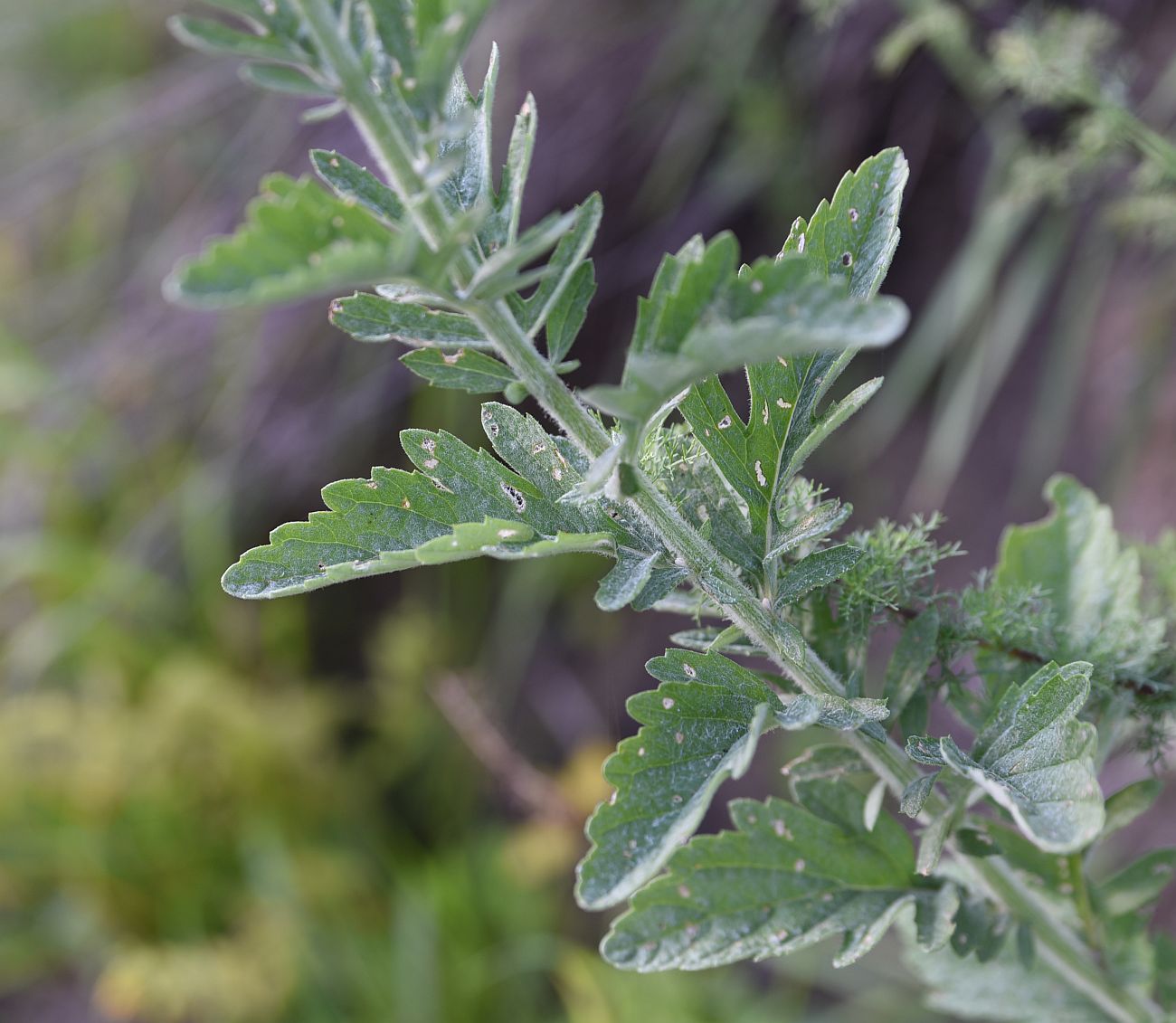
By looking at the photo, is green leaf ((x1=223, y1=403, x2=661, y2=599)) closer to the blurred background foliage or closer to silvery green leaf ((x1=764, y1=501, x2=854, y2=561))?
silvery green leaf ((x1=764, y1=501, x2=854, y2=561))

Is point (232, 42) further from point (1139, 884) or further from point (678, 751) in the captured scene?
point (1139, 884)

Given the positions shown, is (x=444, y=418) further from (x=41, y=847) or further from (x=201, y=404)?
(x=41, y=847)

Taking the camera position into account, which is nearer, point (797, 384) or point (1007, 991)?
point (797, 384)

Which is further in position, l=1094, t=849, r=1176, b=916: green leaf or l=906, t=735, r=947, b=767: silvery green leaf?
l=1094, t=849, r=1176, b=916: green leaf

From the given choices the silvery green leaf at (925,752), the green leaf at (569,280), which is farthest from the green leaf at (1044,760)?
the green leaf at (569,280)

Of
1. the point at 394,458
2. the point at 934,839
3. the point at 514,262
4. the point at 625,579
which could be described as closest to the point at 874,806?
the point at 934,839

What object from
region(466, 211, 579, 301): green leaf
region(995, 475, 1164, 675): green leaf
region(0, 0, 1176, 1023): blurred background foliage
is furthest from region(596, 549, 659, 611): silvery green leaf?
region(0, 0, 1176, 1023): blurred background foliage
